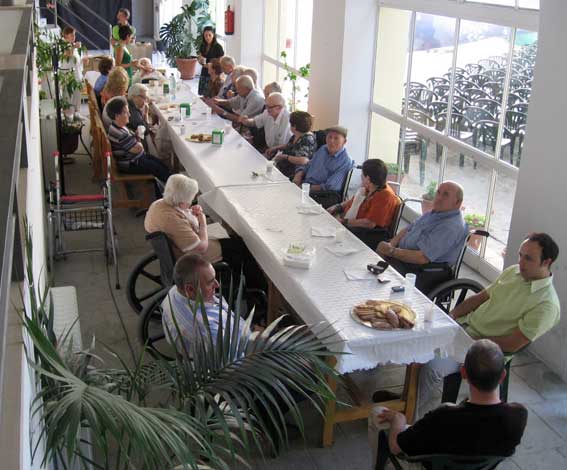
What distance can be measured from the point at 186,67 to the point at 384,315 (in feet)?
38.5

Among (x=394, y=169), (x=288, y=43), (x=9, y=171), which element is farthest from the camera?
(x=288, y=43)

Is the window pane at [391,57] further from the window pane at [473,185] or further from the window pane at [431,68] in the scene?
the window pane at [473,185]

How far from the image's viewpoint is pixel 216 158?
6.64m

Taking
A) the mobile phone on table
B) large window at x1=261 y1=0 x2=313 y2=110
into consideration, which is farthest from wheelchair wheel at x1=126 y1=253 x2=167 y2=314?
large window at x1=261 y1=0 x2=313 y2=110

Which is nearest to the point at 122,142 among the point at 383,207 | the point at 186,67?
the point at 383,207

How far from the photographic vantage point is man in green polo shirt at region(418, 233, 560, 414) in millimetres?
3822

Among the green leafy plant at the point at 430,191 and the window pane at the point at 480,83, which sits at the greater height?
the window pane at the point at 480,83

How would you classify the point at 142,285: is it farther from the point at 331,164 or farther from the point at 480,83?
the point at 480,83

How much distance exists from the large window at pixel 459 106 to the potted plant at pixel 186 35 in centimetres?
726

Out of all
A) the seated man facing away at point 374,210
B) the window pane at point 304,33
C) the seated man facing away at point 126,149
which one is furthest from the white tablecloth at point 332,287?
the window pane at point 304,33

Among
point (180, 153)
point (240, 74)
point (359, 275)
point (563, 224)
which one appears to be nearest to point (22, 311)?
point (359, 275)

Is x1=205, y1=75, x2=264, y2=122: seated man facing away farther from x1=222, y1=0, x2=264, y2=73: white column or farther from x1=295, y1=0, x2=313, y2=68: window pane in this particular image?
x1=222, y1=0, x2=264, y2=73: white column

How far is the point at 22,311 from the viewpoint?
1.82 m

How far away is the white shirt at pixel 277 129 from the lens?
7.53 metres
